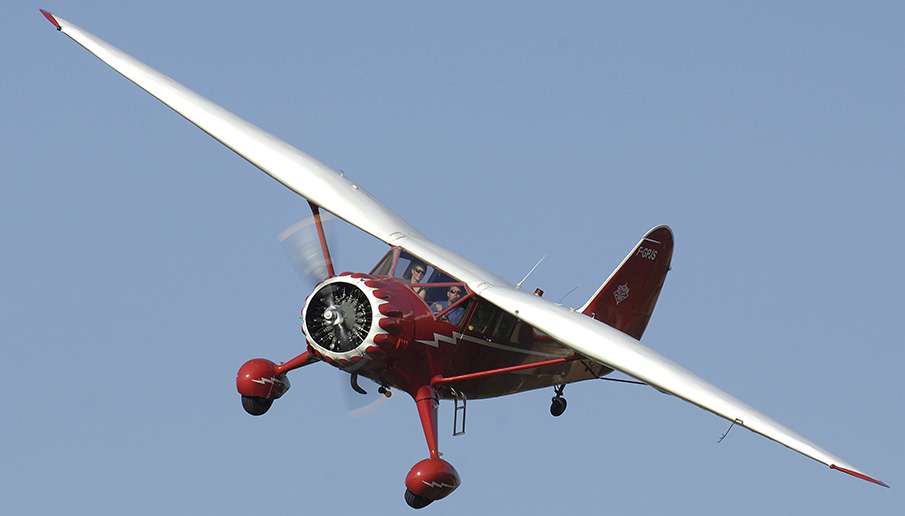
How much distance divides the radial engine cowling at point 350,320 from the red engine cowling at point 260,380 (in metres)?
2.16

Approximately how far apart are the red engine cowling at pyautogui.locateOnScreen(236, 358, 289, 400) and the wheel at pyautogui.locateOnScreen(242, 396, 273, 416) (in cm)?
8

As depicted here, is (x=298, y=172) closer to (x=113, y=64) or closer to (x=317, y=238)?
(x=317, y=238)

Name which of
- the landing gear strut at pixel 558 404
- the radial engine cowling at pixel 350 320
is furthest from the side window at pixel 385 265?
the landing gear strut at pixel 558 404

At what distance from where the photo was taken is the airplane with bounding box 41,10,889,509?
74.9 ft

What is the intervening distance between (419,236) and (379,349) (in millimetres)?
3635

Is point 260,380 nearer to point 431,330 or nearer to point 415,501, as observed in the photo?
point 431,330

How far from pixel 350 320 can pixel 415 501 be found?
9.85ft

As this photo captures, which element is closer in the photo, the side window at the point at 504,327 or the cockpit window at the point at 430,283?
the cockpit window at the point at 430,283

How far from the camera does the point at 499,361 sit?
2539 centimetres

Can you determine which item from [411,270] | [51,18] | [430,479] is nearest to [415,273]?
[411,270]

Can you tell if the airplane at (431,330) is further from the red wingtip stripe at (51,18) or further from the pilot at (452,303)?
the red wingtip stripe at (51,18)

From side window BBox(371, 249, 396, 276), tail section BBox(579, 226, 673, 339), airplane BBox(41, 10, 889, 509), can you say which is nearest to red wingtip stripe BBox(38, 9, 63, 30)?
airplane BBox(41, 10, 889, 509)

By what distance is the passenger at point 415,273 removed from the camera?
79.6 ft

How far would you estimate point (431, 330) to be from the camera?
23906mm
